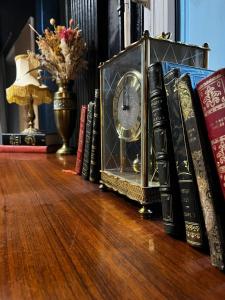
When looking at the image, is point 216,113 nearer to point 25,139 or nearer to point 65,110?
point 65,110

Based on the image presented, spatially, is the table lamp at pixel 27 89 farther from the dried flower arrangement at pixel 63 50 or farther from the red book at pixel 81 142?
the red book at pixel 81 142

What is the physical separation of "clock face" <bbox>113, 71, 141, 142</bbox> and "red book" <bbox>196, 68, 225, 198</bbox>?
0.22 meters

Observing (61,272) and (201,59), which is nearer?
(61,272)

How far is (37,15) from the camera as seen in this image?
2268 mm

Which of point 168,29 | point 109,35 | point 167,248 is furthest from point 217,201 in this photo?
point 109,35

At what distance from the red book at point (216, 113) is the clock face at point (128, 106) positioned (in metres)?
0.22

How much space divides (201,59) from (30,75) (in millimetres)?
1436

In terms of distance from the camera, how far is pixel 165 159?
0.47m

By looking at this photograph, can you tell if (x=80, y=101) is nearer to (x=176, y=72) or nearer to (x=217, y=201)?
(x=176, y=72)

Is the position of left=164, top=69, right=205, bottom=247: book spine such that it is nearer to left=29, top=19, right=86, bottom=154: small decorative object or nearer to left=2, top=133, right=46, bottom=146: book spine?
left=29, top=19, right=86, bottom=154: small decorative object

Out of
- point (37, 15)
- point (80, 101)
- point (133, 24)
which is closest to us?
point (133, 24)

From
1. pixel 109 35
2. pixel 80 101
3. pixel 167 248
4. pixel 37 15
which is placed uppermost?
pixel 37 15

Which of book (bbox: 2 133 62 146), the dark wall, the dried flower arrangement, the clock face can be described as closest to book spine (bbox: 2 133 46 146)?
book (bbox: 2 133 62 146)

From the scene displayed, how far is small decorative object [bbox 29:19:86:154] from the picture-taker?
144 centimetres
